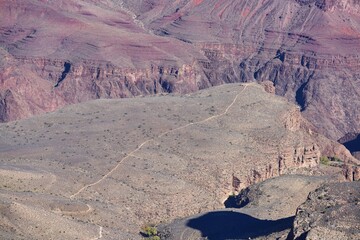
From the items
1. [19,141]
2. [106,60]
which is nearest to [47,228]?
[19,141]

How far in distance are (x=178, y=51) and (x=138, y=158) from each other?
73681 mm

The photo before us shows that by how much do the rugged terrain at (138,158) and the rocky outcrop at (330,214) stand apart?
1310 cm

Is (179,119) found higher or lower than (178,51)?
higher

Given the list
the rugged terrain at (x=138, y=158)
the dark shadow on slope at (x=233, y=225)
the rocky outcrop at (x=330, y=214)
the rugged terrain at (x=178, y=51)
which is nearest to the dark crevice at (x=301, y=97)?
the rugged terrain at (x=178, y=51)

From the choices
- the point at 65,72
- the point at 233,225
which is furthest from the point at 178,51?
the point at 233,225

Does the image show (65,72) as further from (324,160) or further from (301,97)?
(324,160)

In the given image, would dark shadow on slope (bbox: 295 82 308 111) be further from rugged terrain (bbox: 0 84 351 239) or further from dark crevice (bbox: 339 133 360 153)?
rugged terrain (bbox: 0 84 351 239)

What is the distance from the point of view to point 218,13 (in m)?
178

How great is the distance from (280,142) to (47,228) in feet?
102

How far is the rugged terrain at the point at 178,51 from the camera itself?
487 feet

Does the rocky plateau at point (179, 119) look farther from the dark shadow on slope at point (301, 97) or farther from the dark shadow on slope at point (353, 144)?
the dark shadow on slope at point (353, 144)

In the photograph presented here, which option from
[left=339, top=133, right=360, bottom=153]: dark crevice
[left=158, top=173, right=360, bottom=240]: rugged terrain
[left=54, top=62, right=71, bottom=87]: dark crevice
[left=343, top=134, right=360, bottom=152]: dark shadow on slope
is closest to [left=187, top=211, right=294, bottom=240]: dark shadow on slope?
[left=158, top=173, right=360, bottom=240]: rugged terrain

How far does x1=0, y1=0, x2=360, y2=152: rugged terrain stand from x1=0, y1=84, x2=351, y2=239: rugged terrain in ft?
118

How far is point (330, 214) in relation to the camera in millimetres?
61031
